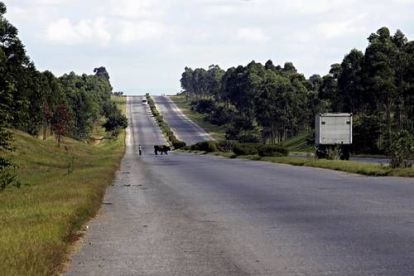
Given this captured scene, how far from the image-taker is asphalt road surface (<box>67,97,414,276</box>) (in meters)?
9.88

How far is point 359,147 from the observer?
256 ft

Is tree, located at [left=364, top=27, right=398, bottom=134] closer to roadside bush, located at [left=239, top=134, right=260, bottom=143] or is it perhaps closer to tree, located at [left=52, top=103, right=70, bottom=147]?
tree, located at [left=52, top=103, right=70, bottom=147]

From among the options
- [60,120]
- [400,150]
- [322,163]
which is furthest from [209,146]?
[400,150]

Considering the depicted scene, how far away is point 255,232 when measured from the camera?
13453 millimetres

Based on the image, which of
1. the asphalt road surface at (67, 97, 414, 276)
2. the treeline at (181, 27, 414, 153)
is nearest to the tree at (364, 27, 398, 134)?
the treeline at (181, 27, 414, 153)

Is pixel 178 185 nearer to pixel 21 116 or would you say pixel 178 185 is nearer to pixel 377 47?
pixel 21 116

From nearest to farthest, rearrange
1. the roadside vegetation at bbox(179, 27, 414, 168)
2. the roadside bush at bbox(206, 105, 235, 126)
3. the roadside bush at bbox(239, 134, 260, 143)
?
the roadside vegetation at bbox(179, 27, 414, 168) < the roadside bush at bbox(239, 134, 260, 143) < the roadside bush at bbox(206, 105, 235, 126)

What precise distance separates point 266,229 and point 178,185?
14.8m

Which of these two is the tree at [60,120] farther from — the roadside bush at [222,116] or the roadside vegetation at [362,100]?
the roadside bush at [222,116]

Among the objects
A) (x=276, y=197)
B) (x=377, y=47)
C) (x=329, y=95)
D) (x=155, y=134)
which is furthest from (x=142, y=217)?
(x=155, y=134)

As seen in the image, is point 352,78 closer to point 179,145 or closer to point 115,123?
point 179,145

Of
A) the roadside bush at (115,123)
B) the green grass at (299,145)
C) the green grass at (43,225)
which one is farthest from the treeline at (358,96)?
the roadside bush at (115,123)

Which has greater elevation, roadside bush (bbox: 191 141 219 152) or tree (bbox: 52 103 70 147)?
tree (bbox: 52 103 70 147)

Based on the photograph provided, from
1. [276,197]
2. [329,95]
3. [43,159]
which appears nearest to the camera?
[276,197]
